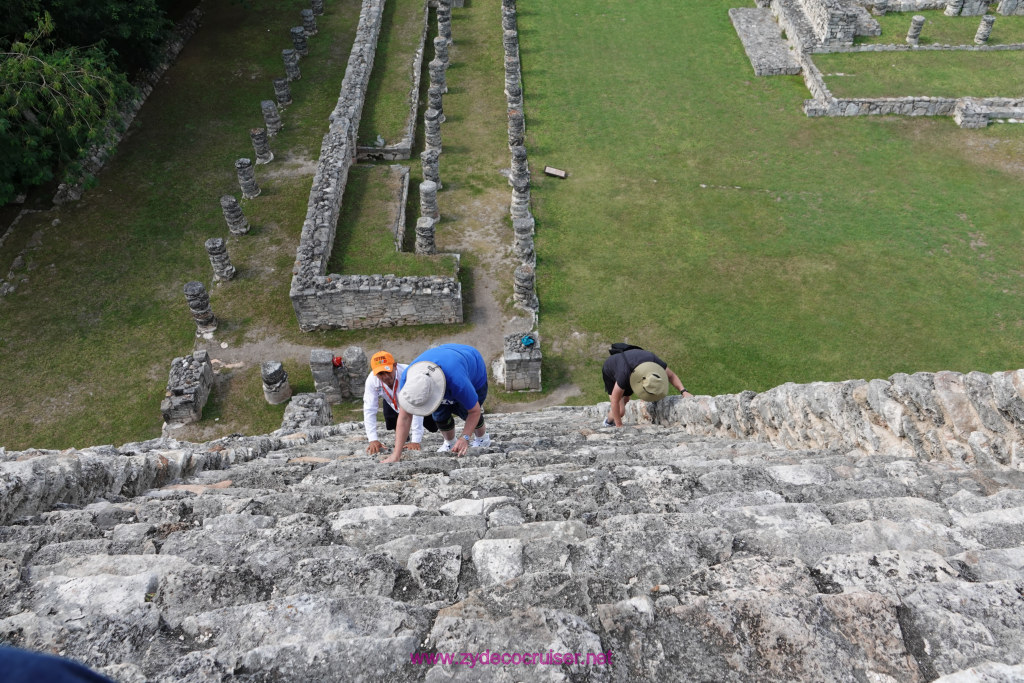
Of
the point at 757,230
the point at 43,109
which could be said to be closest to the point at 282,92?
the point at 43,109

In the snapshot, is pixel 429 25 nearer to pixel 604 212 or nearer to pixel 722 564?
pixel 604 212

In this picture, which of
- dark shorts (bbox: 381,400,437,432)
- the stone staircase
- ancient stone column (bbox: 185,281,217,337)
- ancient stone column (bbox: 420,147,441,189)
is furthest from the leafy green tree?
the stone staircase

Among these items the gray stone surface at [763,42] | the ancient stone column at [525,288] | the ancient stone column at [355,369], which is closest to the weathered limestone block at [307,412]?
the ancient stone column at [355,369]

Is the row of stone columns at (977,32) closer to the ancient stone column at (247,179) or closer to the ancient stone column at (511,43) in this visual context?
the ancient stone column at (511,43)

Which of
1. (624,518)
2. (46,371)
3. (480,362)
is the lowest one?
(46,371)

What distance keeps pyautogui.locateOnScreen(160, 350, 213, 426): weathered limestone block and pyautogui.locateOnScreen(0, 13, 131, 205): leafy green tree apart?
5.18 m

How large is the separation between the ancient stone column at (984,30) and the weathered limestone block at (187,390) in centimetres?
2413

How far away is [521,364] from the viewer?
1205cm

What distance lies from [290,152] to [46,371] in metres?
8.52

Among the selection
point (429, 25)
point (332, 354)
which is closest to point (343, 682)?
point (332, 354)

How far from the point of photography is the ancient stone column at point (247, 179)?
16375 millimetres

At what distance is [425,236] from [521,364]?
4.27 m

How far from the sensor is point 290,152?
18.3 meters

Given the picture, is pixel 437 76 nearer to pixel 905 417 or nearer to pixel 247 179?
pixel 247 179
